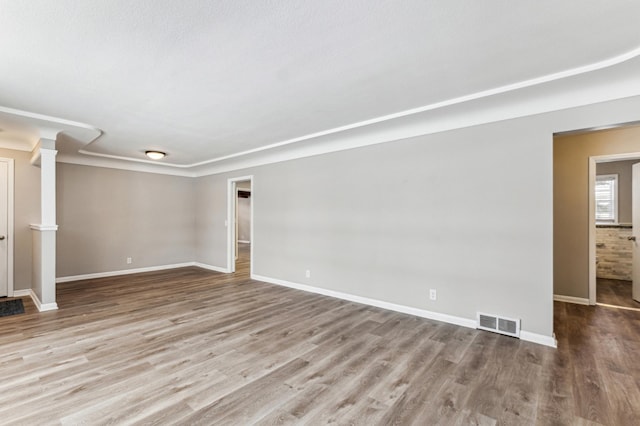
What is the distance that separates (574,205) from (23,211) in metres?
8.82

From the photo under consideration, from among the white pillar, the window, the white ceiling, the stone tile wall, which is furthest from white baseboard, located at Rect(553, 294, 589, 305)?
the white pillar

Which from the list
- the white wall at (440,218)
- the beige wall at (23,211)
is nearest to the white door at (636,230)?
the white wall at (440,218)

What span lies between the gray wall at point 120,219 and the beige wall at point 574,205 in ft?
25.1

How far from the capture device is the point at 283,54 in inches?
85.4

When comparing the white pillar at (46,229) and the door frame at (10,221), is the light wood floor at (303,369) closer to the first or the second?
the white pillar at (46,229)

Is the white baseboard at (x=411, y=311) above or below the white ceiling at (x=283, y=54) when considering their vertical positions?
below

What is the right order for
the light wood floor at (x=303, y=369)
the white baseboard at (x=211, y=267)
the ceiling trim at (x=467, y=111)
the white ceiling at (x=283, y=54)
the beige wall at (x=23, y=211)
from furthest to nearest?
the white baseboard at (x=211, y=267) < the beige wall at (x=23, y=211) < the ceiling trim at (x=467, y=111) < the light wood floor at (x=303, y=369) < the white ceiling at (x=283, y=54)

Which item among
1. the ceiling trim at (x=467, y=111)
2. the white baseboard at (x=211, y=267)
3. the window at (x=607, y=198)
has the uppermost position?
the ceiling trim at (x=467, y=111)

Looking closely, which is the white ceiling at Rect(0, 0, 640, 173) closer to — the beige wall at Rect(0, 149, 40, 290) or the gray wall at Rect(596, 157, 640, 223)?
the beige wall at Rect(0, 149, 40, 290)

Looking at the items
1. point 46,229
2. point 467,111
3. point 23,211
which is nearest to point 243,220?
point 23,211

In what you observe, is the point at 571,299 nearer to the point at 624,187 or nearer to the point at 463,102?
the point at 624,187

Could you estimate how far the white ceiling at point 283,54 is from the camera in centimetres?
171

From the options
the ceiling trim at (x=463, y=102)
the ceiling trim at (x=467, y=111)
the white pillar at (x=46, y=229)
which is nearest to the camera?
the ceiling trim at (x=463, y=102)

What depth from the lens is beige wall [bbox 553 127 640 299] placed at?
4238mm
